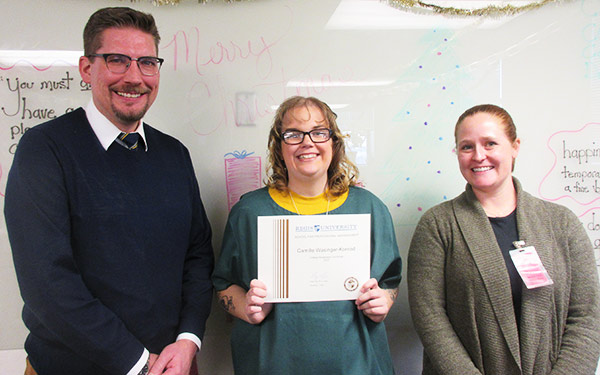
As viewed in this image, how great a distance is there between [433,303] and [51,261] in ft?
4.12

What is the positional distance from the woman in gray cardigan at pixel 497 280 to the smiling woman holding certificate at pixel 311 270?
0.57 ft

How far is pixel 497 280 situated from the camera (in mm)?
1175

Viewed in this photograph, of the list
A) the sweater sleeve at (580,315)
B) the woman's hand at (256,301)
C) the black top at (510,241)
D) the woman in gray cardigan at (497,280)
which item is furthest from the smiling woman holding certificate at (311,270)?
the sweater sleeve at (580,315)

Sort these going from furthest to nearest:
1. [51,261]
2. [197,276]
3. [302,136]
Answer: [197,276] → [302,136] → [51,261]

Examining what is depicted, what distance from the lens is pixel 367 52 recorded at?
164 cm

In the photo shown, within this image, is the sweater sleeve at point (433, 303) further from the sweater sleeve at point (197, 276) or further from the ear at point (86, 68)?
the ear at point (86, 68)

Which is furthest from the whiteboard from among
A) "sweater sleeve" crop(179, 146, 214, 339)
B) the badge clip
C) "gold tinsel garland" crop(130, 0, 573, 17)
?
the badge clip

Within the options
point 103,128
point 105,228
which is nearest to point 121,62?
point 103,128

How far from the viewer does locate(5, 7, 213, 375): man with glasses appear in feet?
3.33

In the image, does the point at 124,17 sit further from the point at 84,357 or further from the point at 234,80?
the point at 84,357

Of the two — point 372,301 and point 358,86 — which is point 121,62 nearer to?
point 358,86

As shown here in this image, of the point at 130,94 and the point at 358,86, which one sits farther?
the point at 358,86

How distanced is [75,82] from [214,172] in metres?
0.73

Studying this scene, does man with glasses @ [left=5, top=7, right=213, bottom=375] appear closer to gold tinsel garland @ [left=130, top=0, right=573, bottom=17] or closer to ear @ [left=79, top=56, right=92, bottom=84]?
ear @ [left=79, top=56, right=92, bottom=84]
